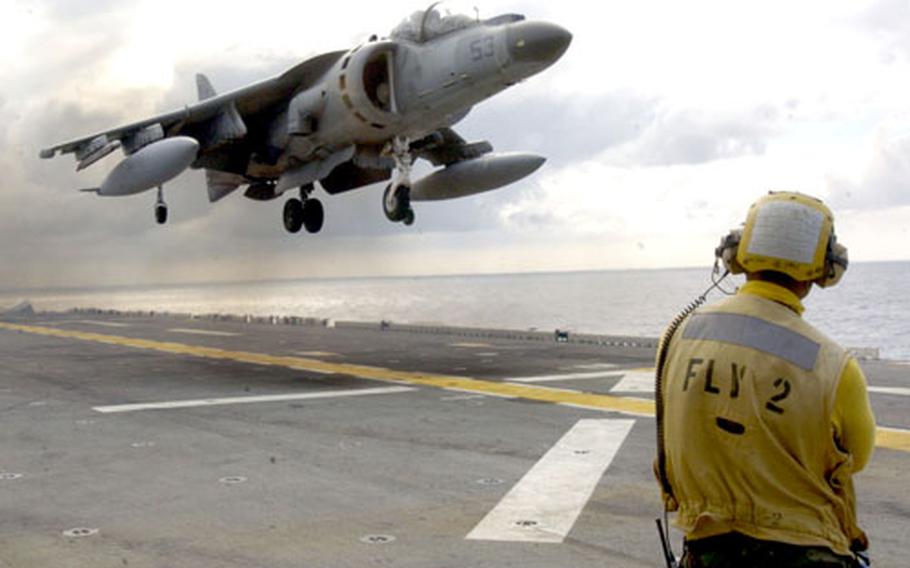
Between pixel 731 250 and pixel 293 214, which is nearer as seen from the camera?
pixel 731 250

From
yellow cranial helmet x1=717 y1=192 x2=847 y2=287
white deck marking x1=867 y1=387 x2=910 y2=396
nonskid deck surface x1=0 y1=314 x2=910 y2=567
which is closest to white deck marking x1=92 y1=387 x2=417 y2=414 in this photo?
nonskid deck surface x1=0 y1=314 x2=910 y2=567

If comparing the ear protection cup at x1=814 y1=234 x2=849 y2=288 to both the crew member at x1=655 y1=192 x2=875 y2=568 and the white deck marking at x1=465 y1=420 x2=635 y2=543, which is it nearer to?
the crew member at x1=655 y1=192 x2=875 y2=568

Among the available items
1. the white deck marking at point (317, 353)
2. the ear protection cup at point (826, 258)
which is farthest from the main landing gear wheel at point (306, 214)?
the ear protection cup at point (826, 258)

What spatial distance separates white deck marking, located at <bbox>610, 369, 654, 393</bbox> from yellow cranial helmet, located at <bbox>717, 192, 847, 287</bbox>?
1160 cm

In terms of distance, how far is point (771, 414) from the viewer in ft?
9.61

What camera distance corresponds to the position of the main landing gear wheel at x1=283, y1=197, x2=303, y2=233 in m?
25.8

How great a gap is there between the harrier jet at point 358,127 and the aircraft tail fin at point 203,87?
555 cm

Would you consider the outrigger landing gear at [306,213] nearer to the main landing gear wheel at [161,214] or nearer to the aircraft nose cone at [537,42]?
the main landing gear wheel at [161,214]

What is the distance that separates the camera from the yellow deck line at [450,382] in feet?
40.6

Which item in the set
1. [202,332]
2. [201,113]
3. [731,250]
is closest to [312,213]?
[201,113]

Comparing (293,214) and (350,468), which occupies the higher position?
(293,214)

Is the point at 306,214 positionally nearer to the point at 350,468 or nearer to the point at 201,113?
the point at 201,113

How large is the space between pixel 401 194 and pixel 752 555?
17701 mm

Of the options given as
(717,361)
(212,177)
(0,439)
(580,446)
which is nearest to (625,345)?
(212,177)
